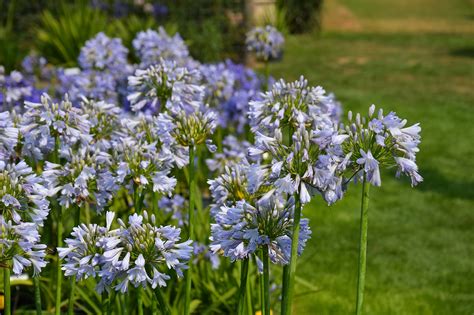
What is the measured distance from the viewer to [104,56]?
634cm

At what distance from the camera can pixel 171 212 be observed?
5105 millimetres

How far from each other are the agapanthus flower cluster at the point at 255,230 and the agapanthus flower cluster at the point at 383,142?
11.7 inches

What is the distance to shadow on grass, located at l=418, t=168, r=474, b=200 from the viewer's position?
8.84 metres

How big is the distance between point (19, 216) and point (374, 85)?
12.7m

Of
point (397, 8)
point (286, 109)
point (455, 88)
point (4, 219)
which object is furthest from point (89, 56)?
point (397, 8)

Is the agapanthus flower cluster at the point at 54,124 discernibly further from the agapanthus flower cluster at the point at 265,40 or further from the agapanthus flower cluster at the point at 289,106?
the agapanthus flower cluster at the point at 265,40

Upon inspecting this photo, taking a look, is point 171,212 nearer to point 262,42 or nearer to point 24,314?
point 24,314

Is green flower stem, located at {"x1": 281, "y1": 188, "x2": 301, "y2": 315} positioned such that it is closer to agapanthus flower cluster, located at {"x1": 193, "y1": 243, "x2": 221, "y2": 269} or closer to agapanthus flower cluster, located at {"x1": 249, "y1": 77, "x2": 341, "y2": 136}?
agapanthus flower cluster, located at {"x1": 249, "y1": 77, "x2": 341, "y2": 136}

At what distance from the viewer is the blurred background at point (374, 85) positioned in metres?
6.36

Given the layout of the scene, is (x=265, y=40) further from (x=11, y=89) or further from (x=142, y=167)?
(x=142, y=167)

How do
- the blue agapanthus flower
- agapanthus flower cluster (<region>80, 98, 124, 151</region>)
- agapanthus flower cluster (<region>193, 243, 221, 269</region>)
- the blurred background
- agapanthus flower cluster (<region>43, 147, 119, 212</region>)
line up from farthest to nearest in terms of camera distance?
the blurred background < agapanthus flower cluster (<region>193, 243, 221, 269</region>) < agapanthus flower cluster (<region>80, 98, 124, 151</region>) < agapanthus flower cluster (<region>43, 147, 119, 212</region>) < the blue agapanthus flower

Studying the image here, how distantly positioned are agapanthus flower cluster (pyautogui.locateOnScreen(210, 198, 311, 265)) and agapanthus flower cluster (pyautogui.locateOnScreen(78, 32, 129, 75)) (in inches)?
148

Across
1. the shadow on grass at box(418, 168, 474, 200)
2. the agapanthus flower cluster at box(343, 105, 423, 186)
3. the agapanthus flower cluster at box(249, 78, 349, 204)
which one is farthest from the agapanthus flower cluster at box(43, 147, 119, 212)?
the shadow on grass at box(418, 168, 474, 200)

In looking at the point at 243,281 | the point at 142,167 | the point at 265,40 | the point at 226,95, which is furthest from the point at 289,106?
the point at 265,40
